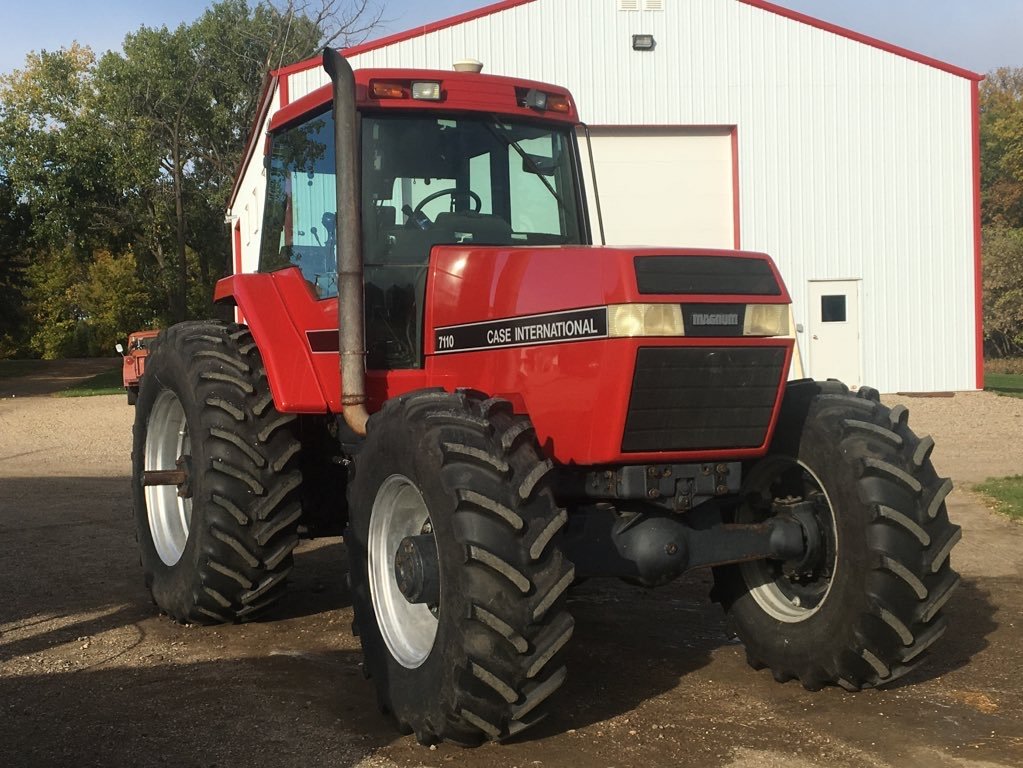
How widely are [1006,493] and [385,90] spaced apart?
749 centimetres

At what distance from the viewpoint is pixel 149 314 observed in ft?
155

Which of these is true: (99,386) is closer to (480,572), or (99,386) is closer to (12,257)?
(12,257)

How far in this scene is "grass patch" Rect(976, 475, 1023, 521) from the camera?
377 inches

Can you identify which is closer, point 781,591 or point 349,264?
point 349,264

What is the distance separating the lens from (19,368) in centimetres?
3988

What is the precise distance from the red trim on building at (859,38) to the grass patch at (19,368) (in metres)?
27.2

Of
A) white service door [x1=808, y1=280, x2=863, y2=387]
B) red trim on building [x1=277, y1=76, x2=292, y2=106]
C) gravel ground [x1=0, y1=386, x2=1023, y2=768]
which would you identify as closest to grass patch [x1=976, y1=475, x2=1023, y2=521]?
gravel ground [x1=0, y1=386, x2=1023, y2=768]

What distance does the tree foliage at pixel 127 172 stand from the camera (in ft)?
123

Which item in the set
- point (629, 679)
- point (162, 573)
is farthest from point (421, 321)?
point (162, 573)

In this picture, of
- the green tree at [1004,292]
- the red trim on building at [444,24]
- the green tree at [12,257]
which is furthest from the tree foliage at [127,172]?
the green tree at [1004,292]

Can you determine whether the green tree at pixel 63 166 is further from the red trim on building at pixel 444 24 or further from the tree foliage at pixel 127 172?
the red trim on building at pixel 444 24

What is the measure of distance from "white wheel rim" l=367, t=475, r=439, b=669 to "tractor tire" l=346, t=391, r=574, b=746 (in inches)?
6.3

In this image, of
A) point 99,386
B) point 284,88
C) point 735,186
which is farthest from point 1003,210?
point 284,88

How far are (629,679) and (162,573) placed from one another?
2754 millimetres
